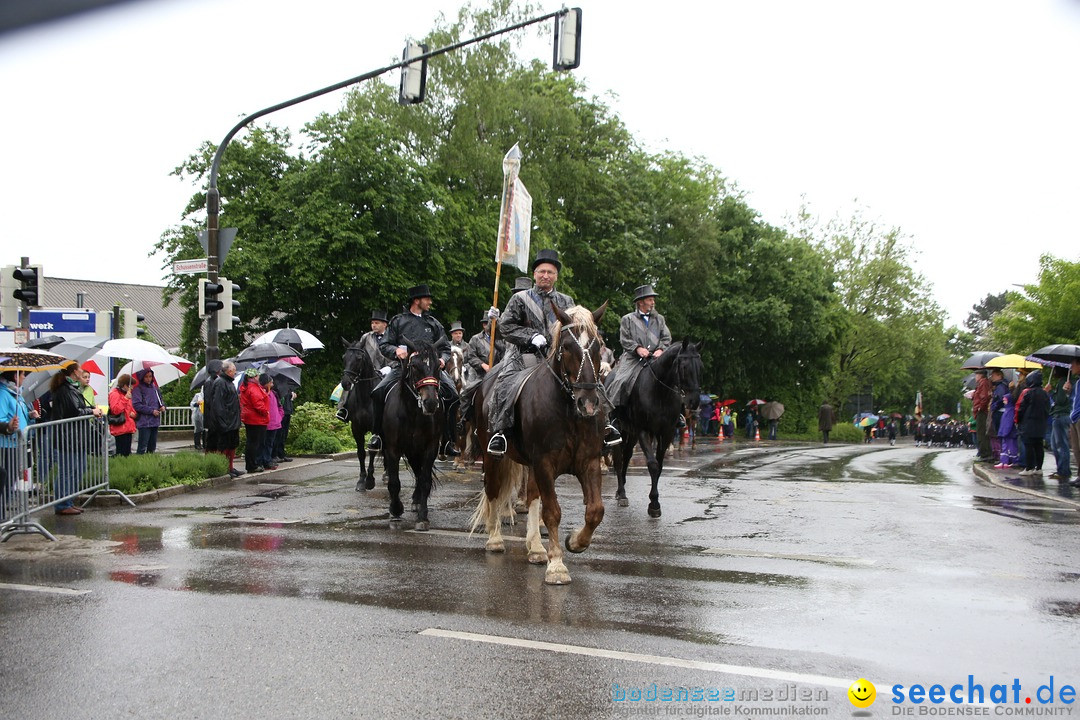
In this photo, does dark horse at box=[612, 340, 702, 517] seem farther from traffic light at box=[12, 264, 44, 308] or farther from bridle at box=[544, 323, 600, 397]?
traffic light at box=[12, 264, 44, 308]

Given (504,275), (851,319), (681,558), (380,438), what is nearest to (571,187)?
(504,275)

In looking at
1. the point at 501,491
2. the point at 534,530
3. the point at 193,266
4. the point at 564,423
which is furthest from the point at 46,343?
the point at 564,423

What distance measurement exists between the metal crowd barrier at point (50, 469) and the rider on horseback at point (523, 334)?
508 centimetres

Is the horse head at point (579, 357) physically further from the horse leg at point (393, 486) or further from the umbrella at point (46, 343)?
the umbrella at point (46, 343)

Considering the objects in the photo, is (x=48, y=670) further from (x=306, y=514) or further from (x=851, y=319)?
(x=851, y=319)

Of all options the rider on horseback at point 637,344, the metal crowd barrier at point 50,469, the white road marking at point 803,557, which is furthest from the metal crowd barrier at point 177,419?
the white road marking at point 803,557

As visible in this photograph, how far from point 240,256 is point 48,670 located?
27.4 m

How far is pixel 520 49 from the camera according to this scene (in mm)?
42688

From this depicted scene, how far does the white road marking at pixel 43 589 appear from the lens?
762 cm

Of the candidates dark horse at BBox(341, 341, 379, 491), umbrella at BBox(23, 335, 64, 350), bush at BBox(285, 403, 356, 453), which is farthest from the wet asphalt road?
bush at BBox(285, 403, 356, 453)

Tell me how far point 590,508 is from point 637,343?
5726mm

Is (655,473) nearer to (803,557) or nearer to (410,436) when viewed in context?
(410,436)

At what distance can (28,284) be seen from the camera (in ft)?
60.8

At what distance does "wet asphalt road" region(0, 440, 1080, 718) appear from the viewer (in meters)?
5.18
